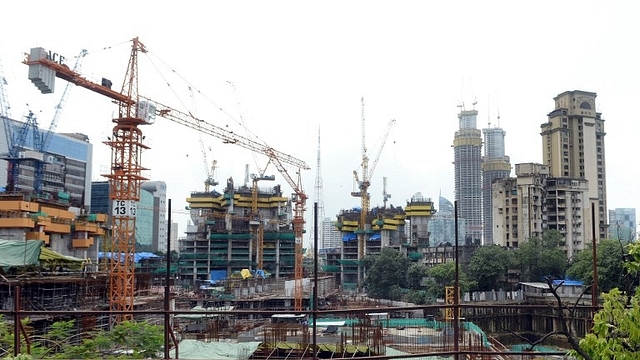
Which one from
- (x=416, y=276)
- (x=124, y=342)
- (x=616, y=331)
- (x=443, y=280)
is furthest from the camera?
(x=416, y=276)

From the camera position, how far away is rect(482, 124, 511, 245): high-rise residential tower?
109 metres

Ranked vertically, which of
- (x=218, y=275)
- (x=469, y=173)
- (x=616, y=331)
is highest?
(x=469, y=173)

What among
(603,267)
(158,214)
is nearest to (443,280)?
(603,267)

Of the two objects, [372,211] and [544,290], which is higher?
[372,211]

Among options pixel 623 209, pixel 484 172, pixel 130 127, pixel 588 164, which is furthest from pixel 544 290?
pixel 623 209

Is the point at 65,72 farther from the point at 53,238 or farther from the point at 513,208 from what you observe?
the point at 513,208

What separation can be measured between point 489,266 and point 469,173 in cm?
7723

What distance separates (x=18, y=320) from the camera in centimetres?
586

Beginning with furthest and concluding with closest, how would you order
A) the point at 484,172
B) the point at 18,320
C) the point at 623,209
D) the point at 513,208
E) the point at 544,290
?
the point at 623,209
the point at 484,172
the point at 513,208
the point at 544,290
the point at 18,320

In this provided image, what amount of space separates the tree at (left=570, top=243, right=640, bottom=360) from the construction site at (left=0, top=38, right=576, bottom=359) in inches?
67.8

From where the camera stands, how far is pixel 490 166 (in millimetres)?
110750

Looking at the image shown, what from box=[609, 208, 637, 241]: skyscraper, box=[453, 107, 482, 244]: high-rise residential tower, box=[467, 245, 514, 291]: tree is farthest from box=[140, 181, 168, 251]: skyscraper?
box=[609, 208, 637, 241]: skyscraper

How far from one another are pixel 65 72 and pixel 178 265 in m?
43.4

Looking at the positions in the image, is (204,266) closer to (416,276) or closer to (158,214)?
(416,276)
